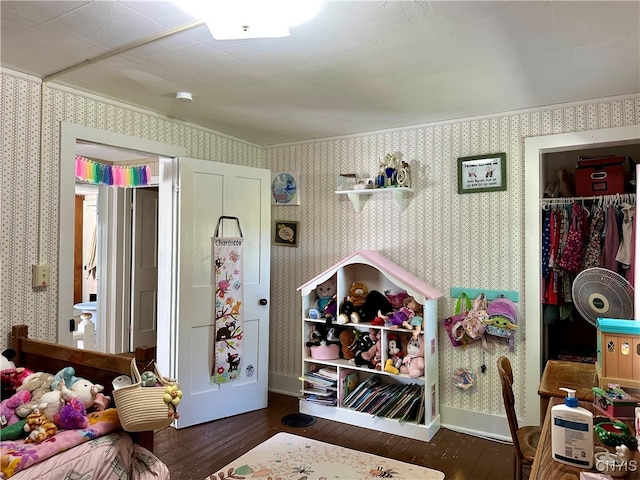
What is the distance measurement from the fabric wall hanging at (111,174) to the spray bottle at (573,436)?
13.6 ft

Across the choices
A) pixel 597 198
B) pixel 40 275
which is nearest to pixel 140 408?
pixel 40 275

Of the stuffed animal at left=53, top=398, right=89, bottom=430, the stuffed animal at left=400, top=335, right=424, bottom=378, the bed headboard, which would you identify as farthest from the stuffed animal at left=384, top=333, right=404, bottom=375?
the stuffed animal at left=53, top=398, right=89, bottom=430

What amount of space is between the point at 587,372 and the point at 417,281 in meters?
1.28

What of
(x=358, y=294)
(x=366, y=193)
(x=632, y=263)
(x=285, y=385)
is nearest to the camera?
(x=632, y=263)

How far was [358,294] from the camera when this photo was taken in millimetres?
3307

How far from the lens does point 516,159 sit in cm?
297

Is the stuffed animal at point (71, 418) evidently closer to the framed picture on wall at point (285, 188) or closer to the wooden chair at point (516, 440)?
the wooden chair at point (516, 440)

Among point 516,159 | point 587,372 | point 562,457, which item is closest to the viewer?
point 562,457

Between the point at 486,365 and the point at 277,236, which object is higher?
the point at 277,236

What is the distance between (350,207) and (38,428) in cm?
259

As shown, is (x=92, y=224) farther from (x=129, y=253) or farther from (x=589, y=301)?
(x=589, y=301)

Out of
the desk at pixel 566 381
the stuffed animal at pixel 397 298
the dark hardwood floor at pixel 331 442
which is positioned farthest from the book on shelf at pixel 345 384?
the desk at pixel 566 381

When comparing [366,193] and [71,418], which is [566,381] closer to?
[366,193]

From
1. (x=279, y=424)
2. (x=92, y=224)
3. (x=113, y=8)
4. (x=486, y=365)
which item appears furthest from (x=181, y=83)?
(x=92, y=224)
